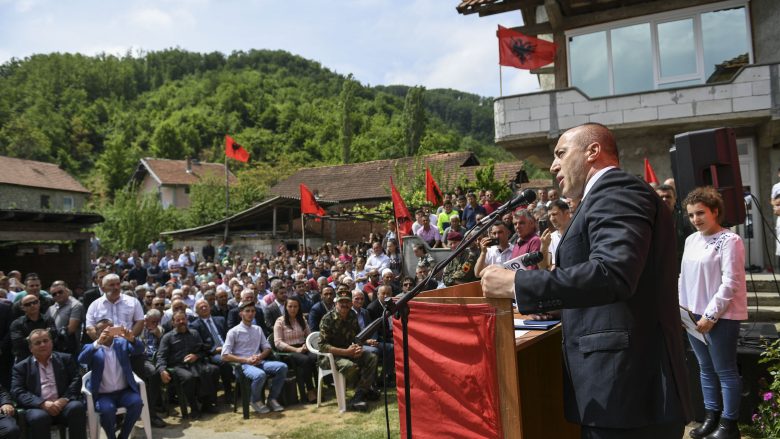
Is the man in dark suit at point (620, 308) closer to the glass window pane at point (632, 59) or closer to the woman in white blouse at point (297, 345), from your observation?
the woman in white blouse at point (297, 345)

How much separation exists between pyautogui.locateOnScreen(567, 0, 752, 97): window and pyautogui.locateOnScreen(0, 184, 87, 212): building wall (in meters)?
34.4

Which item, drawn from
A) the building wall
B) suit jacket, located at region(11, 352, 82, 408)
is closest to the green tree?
the building wall

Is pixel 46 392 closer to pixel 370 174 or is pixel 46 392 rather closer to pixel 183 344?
pixel 183 344

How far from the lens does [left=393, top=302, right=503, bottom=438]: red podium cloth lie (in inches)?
85.9

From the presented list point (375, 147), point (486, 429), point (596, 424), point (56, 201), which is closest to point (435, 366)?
point (486, 429)

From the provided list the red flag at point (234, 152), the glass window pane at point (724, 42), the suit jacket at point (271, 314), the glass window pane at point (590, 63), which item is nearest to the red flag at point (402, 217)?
the suit jacket at point (271, 314)

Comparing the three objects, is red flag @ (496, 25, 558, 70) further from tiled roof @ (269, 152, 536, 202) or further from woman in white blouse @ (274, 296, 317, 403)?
tiled roof @ (269, 152, 536, 202)

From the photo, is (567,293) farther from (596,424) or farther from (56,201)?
(56,201)

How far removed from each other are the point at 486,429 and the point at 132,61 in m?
115

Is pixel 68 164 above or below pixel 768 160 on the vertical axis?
above

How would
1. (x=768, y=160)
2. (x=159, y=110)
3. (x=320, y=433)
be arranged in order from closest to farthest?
(x=320, y=433)
(x=768, y=160)
(x=159, y=110)

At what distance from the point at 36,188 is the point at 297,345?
39.2 meters

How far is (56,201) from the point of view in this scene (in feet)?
135

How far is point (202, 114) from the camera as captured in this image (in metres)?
78.5
